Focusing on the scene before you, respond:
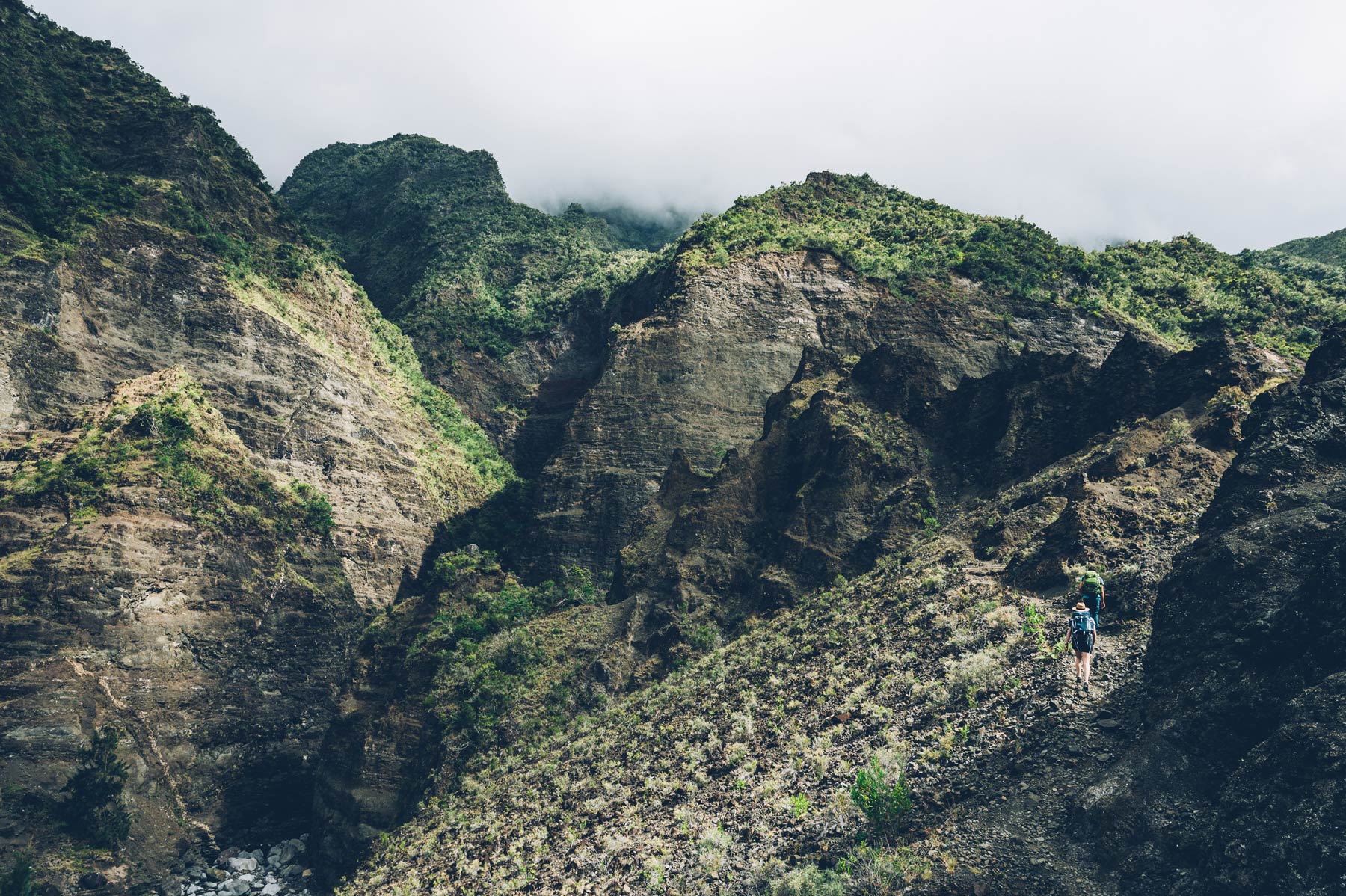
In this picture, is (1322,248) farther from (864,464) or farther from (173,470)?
(173,470)

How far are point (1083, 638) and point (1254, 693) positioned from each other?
358 cm

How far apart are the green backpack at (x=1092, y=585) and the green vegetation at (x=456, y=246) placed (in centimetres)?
6777

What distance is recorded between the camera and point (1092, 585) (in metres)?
19.5

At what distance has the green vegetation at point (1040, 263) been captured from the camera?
190 feet

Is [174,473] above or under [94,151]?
under

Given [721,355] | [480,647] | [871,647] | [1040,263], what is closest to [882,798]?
[871,647]

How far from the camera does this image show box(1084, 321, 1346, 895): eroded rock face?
13.4m

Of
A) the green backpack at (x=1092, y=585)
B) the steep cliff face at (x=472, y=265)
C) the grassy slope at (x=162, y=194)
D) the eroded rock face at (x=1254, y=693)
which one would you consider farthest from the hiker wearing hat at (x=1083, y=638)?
the steep cliff face at (x=472, y=265)

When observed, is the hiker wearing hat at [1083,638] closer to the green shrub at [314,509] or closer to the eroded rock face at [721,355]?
the eroded rock face at [721,355]

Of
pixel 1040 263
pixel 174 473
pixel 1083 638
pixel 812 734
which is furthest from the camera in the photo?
pixel 1040 263

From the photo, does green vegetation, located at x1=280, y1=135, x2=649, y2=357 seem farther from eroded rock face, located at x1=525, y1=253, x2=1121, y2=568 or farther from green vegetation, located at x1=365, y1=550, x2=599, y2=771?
green vegetation, located at x1=365, y1=550, x2=599, y2=771

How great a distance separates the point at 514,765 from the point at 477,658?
7619 mm

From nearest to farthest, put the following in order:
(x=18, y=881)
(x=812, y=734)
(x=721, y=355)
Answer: (x=812, y=734) < (x=18, y=881) < (x=721, y=355)

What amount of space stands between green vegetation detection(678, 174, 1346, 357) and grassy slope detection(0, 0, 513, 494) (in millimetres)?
22837
